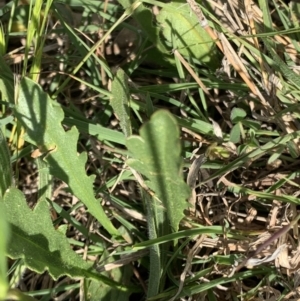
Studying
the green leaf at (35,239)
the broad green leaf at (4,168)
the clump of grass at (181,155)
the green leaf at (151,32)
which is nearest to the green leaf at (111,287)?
the clump of grass at (181,155)

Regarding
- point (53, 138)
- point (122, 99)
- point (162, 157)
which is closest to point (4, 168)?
point (53, 138)

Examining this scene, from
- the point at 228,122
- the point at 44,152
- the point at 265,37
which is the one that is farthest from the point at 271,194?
the point at 44,152

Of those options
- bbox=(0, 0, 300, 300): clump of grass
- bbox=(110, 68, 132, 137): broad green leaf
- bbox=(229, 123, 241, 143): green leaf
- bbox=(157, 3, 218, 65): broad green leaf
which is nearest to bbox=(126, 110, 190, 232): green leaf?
bbox=(0, 0, 300, 300): clump of grass

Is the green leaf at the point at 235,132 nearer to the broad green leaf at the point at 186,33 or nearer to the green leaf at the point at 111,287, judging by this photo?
the broad green leaf at the point at 186,33

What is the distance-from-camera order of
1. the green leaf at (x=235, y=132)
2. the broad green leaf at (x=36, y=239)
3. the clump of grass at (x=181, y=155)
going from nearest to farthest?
the broad green leaf at (x=36, y=239)
the clump of grass at (x=181, y=155)
the green leaf at (x=235, y=132)

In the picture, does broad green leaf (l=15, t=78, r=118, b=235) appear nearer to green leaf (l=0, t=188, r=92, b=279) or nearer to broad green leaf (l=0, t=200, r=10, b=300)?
green leaf (l=0, t=188, r=92, b=279)

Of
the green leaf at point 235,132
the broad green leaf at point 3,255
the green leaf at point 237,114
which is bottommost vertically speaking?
the green leaf at point 235,132

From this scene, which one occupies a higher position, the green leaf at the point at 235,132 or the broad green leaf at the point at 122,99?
the broad green leaf at the point at 122,99
